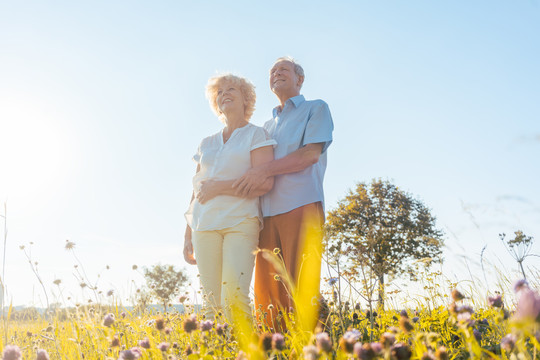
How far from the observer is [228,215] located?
3.66 meters

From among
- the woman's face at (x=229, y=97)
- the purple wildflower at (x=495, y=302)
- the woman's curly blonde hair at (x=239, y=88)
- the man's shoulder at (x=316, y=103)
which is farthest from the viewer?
the woman's curly blonde hair at (x=239, y=88)

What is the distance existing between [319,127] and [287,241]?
1.08 m

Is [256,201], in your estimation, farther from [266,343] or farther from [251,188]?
[266,343]

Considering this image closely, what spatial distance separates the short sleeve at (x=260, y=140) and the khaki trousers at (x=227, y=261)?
68cm

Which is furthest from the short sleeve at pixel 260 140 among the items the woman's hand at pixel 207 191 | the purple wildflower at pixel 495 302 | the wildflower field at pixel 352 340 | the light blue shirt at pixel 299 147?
the purple wildflower at pixel 495 302

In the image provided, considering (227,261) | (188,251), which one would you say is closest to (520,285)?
(227,261)

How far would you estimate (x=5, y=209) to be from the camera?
9.27ft

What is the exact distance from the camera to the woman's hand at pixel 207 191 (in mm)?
3791

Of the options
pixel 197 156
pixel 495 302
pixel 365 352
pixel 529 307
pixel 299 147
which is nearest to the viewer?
pixel 529 307

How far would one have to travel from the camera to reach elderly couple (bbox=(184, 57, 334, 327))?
3635mm

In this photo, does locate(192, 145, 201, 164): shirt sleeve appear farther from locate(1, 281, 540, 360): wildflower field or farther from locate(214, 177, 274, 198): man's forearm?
locate(1, 281, 540, 360): wildflower field

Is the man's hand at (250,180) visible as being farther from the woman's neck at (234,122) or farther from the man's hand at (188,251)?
the man's hand at (188,251)

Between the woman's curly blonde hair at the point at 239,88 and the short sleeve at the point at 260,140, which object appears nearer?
the short sleeve at the point at 260,140

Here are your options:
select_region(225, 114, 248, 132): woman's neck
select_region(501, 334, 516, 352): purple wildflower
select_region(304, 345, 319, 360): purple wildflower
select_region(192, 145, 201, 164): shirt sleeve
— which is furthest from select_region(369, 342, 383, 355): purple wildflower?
select_region(192, 145, 201, 164): shirt sleeve
